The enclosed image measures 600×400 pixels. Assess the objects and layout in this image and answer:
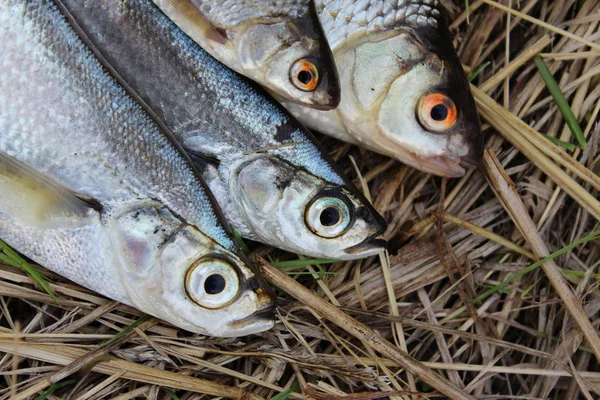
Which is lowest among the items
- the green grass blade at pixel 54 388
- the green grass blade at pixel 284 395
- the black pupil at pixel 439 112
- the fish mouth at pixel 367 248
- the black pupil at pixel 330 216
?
the green grass blade at pixel 284 395

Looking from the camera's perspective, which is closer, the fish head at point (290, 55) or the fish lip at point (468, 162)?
the fish head at point (290, 55)

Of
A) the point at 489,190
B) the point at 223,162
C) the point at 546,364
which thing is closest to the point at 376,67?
the point at 223,162

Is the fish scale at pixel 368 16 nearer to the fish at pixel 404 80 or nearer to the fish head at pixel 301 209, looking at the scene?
the fish at pixel 404 80

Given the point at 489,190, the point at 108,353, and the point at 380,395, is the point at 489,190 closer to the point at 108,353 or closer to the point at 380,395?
the point at 380,395

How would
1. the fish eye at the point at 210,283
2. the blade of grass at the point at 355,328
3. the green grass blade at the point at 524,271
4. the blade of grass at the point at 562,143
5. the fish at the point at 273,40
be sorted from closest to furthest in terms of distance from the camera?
the fish eye at the point at 210,283
the fish at the point at 273,40
the blade of grass at the point at 355,328
the green grass blade at the point at 524,271
the blade of grass at the point at 562,143

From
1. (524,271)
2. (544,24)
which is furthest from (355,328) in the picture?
(544,24)

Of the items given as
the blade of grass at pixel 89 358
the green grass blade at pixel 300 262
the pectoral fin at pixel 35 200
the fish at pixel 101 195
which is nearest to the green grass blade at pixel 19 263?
the fish at pixel 101 195

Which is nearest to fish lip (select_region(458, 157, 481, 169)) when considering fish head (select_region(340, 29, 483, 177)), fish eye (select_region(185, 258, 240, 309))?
fish head (select_region(340, 29, 483, 177))
